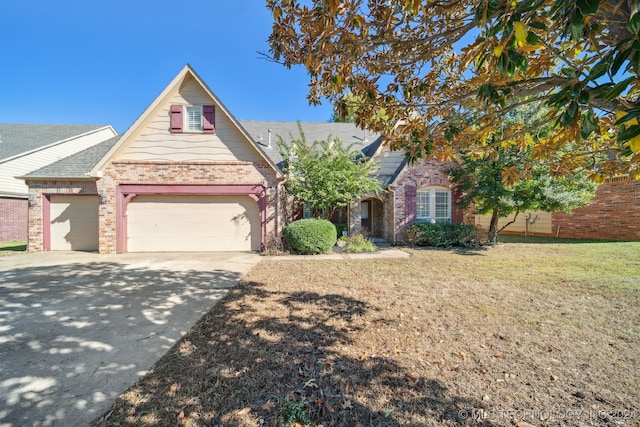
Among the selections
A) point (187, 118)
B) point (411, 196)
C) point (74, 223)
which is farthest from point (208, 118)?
point (411, 196)

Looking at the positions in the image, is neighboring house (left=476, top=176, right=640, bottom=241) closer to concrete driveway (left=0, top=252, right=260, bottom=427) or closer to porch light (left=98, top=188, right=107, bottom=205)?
concrete driveway (left=0, top=252, right=260, bottom=427)

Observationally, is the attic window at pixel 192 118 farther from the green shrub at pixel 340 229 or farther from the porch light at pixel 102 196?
the green shrub at pixel 340 229

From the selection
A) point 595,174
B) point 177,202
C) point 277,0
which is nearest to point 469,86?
point 595,174

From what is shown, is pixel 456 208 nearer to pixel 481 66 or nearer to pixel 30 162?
pixel 481 66

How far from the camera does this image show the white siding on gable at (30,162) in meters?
14.6

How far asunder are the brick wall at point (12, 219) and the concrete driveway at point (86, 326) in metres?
10.3

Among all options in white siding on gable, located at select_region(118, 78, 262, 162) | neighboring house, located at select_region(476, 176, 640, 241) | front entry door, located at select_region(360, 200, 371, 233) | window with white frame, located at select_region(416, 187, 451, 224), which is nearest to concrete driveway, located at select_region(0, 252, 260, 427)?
white siding on gable, located at select_region(118, 78, 262, 162)

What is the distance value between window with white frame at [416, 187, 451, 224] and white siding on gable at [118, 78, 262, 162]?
7.75 metres

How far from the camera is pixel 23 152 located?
51.7ft

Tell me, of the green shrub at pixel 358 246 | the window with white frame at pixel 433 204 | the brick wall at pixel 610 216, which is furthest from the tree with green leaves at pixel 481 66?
the brick wall at pixel 610 216

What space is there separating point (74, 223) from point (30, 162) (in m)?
10.1

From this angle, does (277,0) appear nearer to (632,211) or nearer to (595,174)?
(595,174)

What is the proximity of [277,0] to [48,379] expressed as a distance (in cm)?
485

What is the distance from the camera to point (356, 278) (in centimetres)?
647
